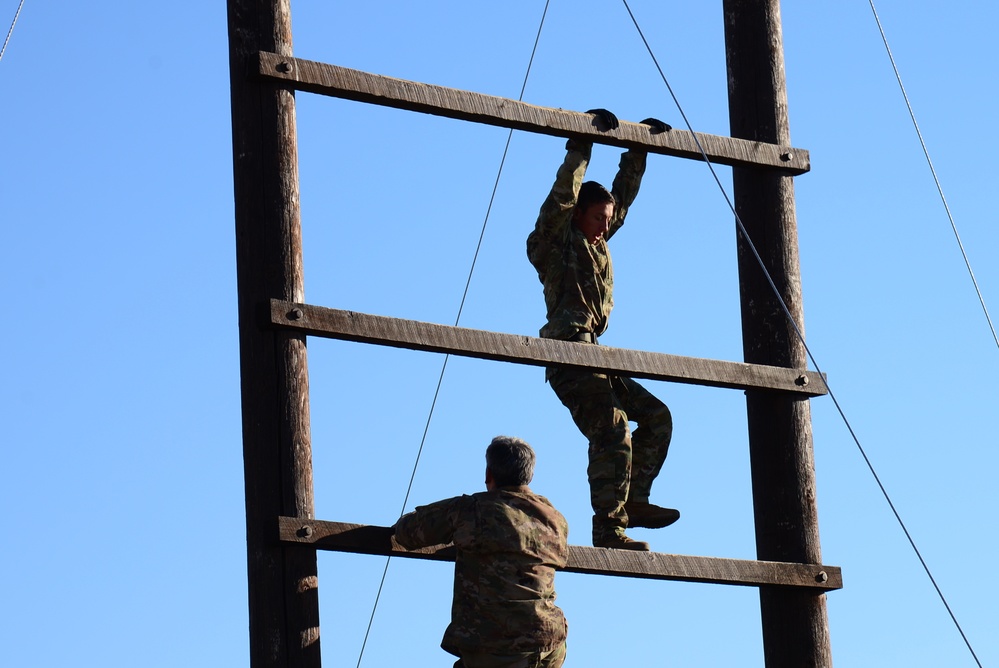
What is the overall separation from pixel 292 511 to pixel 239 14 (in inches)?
63.0

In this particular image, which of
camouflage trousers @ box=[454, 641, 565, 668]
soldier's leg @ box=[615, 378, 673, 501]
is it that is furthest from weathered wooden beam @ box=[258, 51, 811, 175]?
camouflage trousers @ box=[454, 641, 565, 668]

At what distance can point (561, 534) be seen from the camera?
19.2ft

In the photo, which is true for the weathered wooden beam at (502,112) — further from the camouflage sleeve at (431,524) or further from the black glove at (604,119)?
the camouflage sleeve at (431,524)

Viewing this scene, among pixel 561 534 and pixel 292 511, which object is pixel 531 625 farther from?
pixel 292 511

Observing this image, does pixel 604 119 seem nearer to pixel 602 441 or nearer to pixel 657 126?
pixel 657 126

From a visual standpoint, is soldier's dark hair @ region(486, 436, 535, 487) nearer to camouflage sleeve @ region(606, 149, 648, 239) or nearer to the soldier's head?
the soldier's head

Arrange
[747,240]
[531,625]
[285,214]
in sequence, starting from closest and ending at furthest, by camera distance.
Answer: [531,625] → [285,214] → [747,240]

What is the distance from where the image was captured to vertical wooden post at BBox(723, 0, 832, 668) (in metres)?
6.78

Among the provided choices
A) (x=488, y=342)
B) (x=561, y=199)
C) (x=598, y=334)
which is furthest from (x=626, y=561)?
(x=561, y=199)

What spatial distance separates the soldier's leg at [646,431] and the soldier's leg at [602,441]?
124mm

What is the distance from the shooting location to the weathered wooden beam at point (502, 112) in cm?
616

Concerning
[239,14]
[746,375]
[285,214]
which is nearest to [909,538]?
[746,375]

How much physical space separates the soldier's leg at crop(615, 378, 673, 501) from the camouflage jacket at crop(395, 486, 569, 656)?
1.20 m

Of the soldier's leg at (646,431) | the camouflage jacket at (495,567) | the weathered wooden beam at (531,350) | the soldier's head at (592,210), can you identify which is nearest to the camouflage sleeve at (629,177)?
the soldier's head at (592,210)
